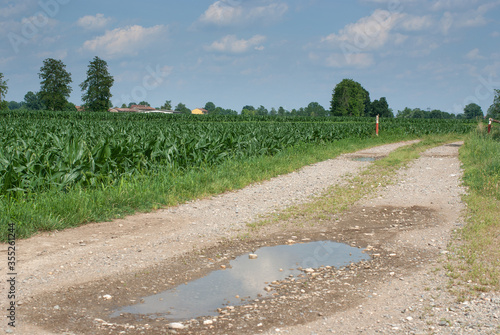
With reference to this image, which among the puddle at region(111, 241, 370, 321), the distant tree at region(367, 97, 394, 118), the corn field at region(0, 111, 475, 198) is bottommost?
the puddle at region(111, 241, 370, 321)

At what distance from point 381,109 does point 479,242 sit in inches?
5087

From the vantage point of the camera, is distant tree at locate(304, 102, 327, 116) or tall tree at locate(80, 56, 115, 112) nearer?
tall tree at locate(80, 56, 115, 112)

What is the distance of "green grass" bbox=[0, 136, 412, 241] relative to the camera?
6227mm

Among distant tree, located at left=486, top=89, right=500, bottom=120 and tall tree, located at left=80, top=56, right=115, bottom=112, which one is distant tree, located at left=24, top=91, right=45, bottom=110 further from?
distant tree, located at left=486, top=89, right=500, bottom=120

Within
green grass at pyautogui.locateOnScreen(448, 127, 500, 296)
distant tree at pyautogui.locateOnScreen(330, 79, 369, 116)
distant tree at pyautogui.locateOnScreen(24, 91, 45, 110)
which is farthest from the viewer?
distant tree at pyautogui.locateOnScreen(24, 91, 45, 110)

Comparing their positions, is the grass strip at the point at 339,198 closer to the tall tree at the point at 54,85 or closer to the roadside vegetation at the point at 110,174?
the roadside vegetation at the point at 110,174

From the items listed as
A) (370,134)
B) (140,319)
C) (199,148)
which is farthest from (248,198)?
(370,134)

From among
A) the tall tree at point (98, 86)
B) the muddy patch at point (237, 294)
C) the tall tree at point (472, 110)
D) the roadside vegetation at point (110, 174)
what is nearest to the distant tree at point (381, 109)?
the tall tree at point (472, 110)

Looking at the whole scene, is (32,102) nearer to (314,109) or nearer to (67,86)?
(67,86)

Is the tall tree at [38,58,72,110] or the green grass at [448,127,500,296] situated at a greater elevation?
the tall tree at [38,58,72,110]

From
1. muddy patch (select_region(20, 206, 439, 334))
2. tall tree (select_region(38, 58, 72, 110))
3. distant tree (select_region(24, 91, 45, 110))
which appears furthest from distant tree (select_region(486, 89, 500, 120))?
distant tree (select_region(24, 91, 45, 110))

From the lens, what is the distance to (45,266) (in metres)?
4.92

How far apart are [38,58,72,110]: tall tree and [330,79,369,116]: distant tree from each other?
6692cm

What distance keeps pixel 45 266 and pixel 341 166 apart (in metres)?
11.2
